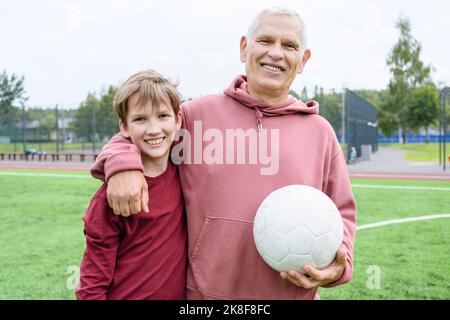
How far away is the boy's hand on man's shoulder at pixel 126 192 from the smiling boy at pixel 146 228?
115 mm

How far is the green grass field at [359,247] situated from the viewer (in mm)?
5031

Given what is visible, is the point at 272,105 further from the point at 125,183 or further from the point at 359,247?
the point at 359,247

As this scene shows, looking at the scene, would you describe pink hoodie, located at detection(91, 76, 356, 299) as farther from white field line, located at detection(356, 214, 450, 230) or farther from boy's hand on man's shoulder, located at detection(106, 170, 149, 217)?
white field line, located at detection(356, 214, 450, 230)

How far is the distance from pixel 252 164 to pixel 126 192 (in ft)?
1.99

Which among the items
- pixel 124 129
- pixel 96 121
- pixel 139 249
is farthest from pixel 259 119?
pixel 96 121

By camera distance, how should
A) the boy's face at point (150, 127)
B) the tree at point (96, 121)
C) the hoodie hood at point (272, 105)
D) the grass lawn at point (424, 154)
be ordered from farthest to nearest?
the tree at point (96, 121) < the grass lawn at point (424, 154) < the hoodie hood at point (272, 105) < the boy's face at point (150, 127)

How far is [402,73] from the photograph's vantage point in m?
49.0

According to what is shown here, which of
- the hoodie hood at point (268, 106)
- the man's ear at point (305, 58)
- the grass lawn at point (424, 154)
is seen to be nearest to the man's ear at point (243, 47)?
the hoodie hood at point (268, 106)

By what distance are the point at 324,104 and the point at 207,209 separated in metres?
20.7

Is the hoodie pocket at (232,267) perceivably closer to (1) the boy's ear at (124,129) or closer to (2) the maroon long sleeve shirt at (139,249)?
(2) the maroon long sleeve shirt at (139,249)

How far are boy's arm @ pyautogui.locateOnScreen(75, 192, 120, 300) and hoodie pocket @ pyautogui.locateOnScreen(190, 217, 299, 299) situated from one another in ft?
1.30

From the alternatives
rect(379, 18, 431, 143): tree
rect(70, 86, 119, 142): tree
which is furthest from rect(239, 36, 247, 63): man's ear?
rect(379, 18, 431, 143): tree

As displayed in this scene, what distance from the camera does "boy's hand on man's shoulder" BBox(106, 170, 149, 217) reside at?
195cm

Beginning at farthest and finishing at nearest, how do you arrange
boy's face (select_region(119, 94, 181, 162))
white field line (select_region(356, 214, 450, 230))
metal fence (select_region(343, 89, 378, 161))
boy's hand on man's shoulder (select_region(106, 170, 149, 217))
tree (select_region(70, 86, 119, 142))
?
1. tree (select_region(70, 86, 119, 142))
2. metal fence (select_region(343, 89, 378, 161))
3. white field line (select_region(356, 214, 450, 230))
4. boy's face (select_region(119, 94, 181, 162))
5. boy's hand on man's shoulder (select_region(106, 170, 149, 217))
